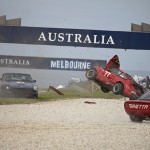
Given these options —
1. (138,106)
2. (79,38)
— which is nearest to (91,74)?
(79,38)

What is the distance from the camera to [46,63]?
3900 cm

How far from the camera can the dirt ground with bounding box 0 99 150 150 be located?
38.0 feet

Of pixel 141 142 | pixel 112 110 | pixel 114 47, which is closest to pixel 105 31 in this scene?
pixel 114 47

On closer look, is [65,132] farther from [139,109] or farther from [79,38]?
[79,38]

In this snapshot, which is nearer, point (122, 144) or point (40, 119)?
point (122, 144)

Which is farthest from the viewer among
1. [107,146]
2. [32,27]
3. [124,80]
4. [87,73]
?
[32,27]

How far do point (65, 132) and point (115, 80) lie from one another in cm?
1523

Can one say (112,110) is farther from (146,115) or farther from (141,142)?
(141,142)

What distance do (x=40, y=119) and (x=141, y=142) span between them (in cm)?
669

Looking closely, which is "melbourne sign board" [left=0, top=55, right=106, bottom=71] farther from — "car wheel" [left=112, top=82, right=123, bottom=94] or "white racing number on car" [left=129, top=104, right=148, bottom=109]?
"white racing number on car" [left=129, top=104, right=148, bottom=109]

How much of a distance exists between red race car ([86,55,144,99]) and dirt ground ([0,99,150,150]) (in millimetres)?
5961

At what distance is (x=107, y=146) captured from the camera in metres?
11.5

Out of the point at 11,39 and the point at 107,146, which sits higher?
the point at 11,39

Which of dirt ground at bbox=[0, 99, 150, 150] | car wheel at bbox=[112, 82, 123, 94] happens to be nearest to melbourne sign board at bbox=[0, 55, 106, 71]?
car wheel at bbox=[112, 82, 123, 94]
